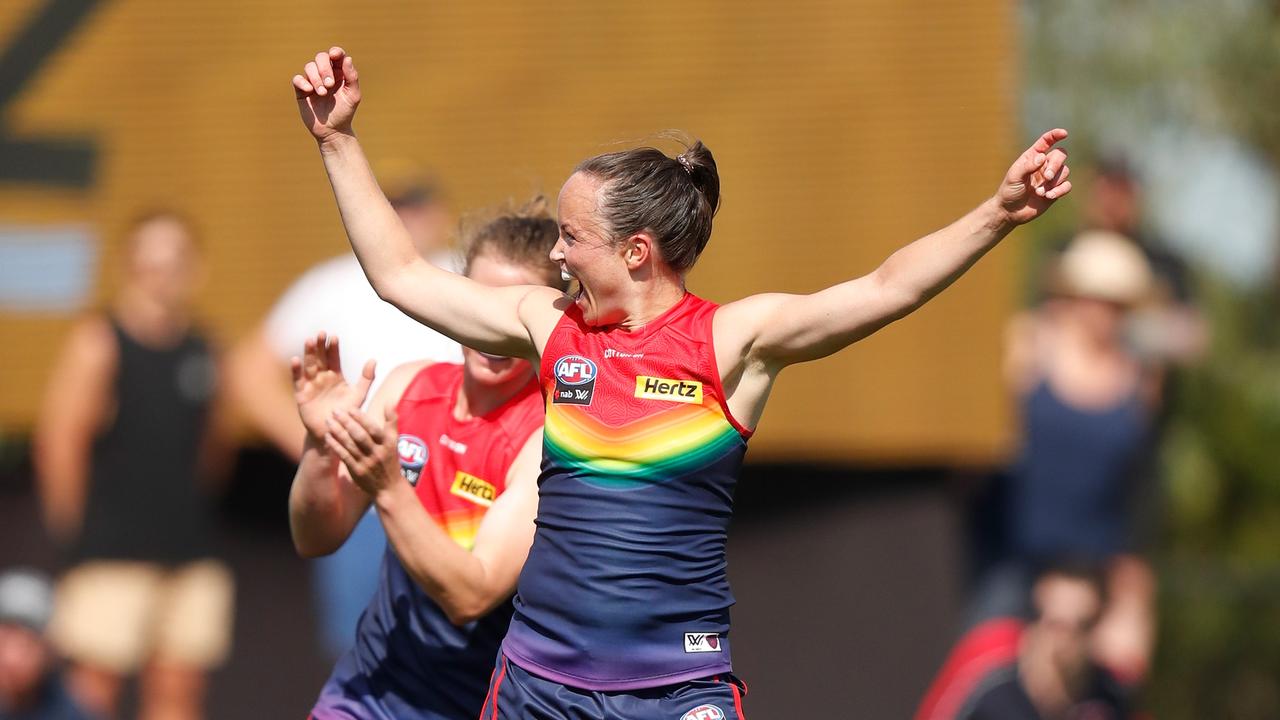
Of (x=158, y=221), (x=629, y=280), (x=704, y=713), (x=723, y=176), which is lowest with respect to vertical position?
(x=704, y=713)

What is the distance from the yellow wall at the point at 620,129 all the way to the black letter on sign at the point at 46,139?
0.07 meters

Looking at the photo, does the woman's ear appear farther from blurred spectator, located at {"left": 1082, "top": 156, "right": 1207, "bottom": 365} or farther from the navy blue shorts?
blurred spectator, located at {"left": 1082, "top": 156, "right": 1207, "bottom": 365}

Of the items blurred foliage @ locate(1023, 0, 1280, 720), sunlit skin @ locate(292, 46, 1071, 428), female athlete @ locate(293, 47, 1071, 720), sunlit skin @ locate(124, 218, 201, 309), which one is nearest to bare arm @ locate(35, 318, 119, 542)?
sunlit skin @ locate(124, 218, 201, 309)

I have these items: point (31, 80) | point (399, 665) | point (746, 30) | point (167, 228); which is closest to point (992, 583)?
point (746, 30)

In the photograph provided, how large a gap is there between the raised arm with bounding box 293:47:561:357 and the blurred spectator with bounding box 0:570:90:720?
4.51 meters

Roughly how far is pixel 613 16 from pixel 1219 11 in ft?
34.9

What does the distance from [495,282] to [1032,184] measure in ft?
4.25

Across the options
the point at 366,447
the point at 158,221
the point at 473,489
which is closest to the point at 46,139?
the point at 158,221

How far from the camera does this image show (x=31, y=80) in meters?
9.27

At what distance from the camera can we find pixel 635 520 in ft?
10.3

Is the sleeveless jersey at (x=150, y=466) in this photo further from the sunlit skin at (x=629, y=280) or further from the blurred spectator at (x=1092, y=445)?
the sunlit skin at (x=629, y=280)

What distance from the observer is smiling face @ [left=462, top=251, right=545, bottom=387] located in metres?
3.70

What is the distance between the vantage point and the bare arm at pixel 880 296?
118 inches

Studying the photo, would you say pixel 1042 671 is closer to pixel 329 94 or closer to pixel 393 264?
pixel 393 264
